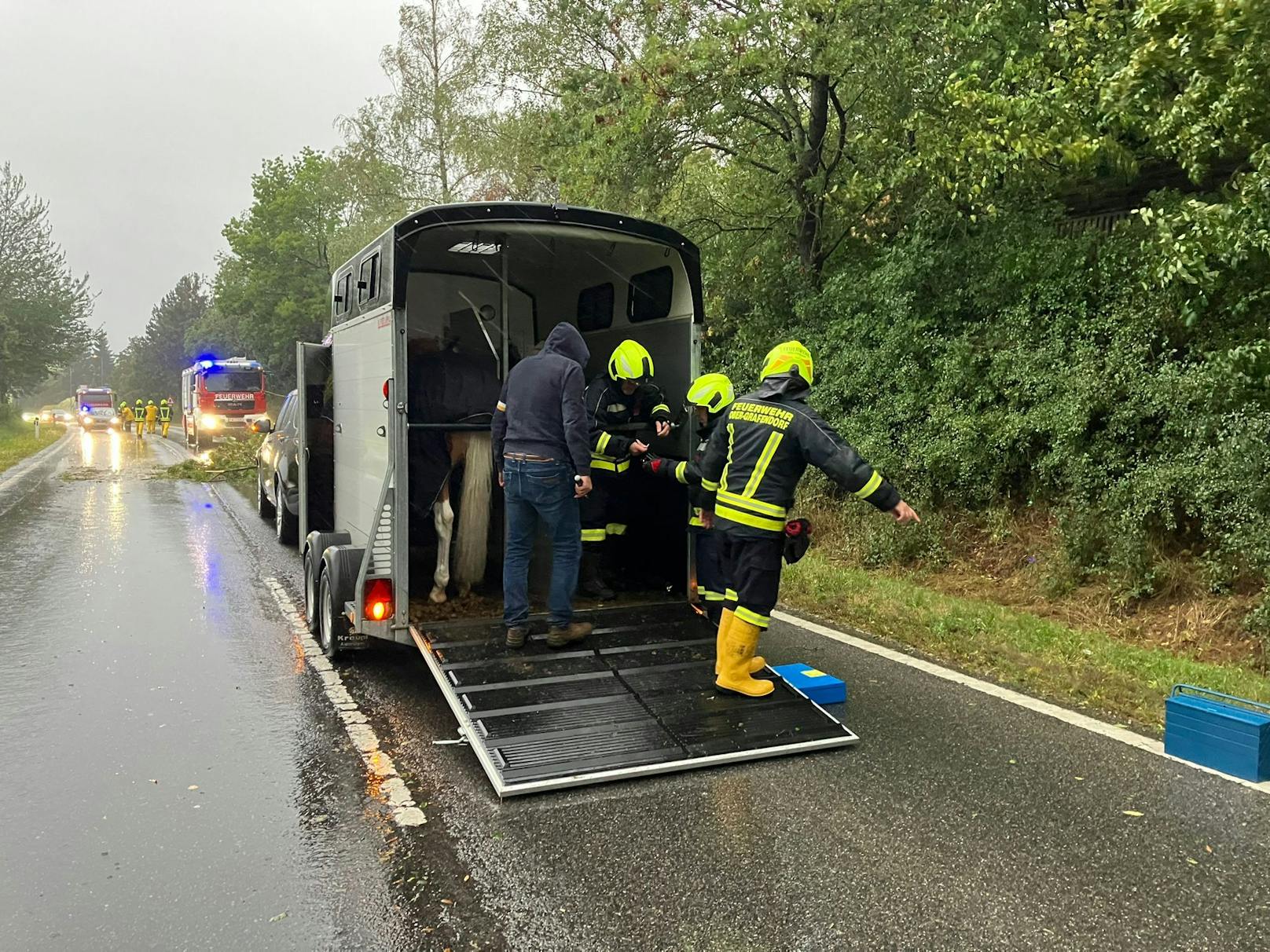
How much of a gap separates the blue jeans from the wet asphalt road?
0.80m

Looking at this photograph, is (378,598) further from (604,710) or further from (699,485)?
(699,485)

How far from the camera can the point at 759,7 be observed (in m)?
9.79

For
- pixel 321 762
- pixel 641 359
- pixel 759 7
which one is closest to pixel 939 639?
pixel 641 359

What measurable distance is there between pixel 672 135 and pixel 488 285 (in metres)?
4.57

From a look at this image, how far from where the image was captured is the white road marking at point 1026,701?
4367 millimetres

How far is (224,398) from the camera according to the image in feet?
106

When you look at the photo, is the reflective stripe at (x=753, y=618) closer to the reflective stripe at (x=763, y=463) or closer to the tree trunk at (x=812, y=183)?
the reflective stripe at (x=763, y=463)

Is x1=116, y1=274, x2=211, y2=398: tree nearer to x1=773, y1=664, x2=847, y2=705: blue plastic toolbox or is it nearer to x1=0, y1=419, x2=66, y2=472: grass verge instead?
x1=0, y1=419, x2=66, y2=472: grass verge

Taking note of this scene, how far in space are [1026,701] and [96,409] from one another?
51621mm

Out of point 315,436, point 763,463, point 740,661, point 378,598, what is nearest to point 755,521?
point 763,463

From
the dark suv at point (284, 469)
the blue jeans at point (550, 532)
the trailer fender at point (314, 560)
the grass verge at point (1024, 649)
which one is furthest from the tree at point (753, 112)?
the trailer fender at point (314, 560)

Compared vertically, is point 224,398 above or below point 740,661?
above

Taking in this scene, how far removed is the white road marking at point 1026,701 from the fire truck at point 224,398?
94.3ft

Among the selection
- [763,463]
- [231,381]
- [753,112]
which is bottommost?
[763,463]
